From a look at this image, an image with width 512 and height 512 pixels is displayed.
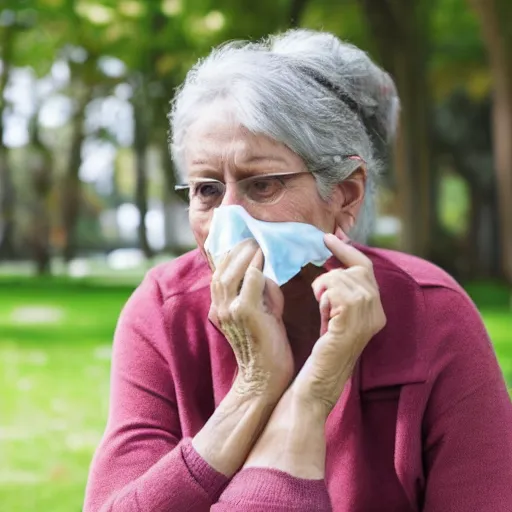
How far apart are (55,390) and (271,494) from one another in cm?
672

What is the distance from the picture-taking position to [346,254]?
8.23 feet

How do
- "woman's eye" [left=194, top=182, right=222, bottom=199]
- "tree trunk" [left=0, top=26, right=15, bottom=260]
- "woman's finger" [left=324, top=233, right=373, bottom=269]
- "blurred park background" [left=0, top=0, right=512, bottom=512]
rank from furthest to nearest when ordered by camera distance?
"tree trunk" [left=0, top=26, right=15, bottom=260] → "blurred park background" [left=0, top=0, right=512, bottom=512] → "woman's eye" [left=194, top=182, right=222, bottom=199] → "woman's finger" [left=324, top=233, right=373, bottom=269]

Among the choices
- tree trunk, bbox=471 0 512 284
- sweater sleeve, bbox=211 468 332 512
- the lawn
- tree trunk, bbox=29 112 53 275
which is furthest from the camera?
tree trunk, bbox=29 112 53 275

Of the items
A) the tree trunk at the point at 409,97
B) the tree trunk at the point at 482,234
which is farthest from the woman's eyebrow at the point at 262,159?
the tree trunk at the point at 482,234

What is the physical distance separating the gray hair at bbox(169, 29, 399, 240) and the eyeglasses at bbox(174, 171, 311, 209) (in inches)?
3.2

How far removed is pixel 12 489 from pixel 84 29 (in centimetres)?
1528

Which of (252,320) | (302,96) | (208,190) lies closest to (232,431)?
(252,320)

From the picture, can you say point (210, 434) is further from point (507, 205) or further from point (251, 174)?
point (507, 205)

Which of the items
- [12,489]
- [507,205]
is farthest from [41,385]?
[507,205]

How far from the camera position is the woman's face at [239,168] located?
2547 mm

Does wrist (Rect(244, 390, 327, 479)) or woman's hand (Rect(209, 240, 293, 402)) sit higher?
woman's hand (Rect(209, 240, 293, 402))

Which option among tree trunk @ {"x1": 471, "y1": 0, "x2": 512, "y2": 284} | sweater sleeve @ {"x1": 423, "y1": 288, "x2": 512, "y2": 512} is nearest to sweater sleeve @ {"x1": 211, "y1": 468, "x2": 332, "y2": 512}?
sweater sleeve @ {"x1": 423, "y1": 288, "x2": 512, "y2": 512}

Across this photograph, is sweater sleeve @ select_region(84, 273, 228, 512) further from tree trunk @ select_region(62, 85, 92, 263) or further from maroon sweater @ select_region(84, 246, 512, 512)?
tree trunk @ select_region(62, 85, 92, 263)

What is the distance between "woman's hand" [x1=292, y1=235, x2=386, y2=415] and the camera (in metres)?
2.45
